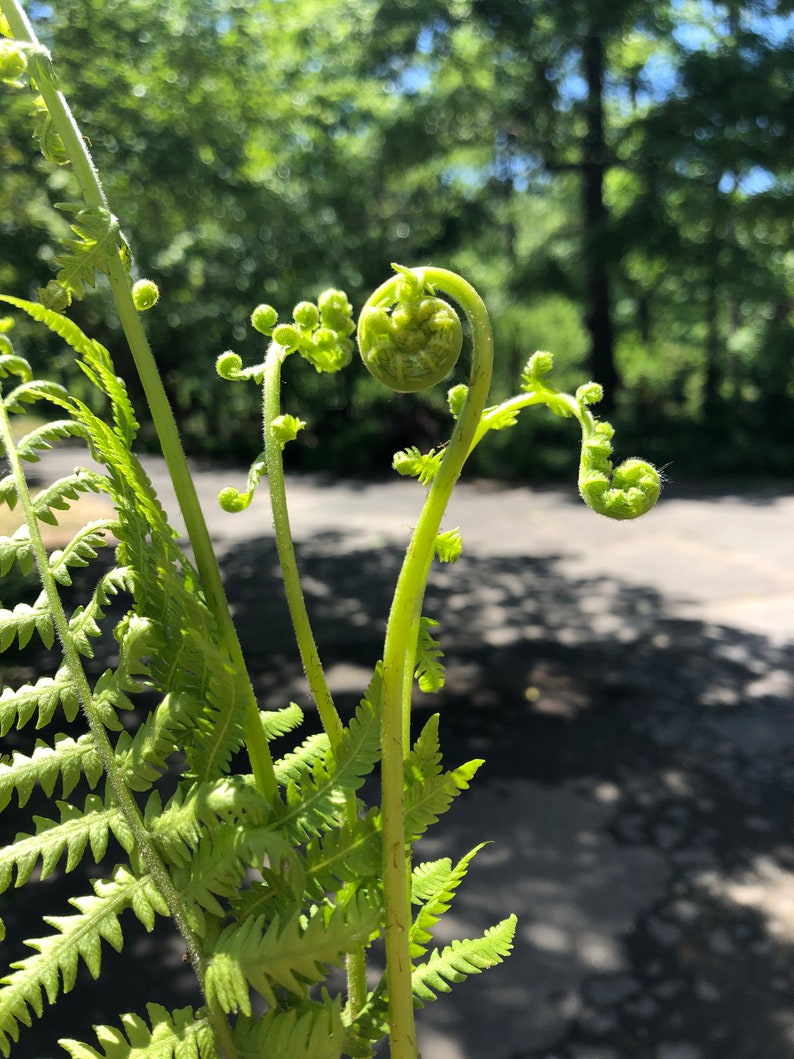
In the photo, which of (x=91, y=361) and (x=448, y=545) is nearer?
(x=91, y=361)

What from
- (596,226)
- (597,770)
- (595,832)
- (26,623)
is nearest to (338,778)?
(26,623)

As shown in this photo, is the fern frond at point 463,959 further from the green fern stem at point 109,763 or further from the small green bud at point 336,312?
the small green bud at point 336,312

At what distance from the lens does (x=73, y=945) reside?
Result: 696mm

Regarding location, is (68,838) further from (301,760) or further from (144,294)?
(144,294)

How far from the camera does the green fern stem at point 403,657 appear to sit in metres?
0.63

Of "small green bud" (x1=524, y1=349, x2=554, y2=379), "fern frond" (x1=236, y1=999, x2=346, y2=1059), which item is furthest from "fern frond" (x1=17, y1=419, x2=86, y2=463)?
"fern frond" (x1=236, y1=999, x2=346, y2=1059)

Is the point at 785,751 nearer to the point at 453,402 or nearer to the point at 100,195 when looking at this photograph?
the point at 453,402

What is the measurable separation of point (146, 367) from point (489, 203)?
496 inches

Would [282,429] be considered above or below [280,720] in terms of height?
above

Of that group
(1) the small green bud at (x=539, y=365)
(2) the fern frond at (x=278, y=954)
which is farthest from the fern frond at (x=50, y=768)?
(1) the small green bud at (x=539, y=365)

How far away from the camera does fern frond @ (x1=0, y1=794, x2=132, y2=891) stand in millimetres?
710

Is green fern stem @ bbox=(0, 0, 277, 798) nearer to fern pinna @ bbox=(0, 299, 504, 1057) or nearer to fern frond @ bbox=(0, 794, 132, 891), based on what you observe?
fern pinna @ bbox=(0, 299, 504, 1057)

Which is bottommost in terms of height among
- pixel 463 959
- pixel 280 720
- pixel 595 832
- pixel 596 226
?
pixel 595 832

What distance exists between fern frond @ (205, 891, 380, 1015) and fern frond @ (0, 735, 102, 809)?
21 centimetres
